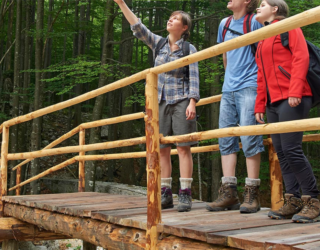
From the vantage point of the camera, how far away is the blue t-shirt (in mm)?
3371

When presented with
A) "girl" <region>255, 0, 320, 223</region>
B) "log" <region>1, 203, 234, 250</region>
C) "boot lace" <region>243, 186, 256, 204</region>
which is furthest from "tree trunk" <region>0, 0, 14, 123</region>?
"girl" <region>255, 0, 320, 223</region>

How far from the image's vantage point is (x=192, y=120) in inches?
140

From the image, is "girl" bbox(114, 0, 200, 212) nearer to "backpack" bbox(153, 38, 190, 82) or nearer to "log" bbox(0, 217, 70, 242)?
"backpack" bbox(153, 38, 190, 82)

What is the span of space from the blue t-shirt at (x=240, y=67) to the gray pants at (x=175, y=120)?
16.2 inches

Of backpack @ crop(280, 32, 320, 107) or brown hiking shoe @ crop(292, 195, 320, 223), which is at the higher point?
backpack @ crop(280, 32, 320, 107)

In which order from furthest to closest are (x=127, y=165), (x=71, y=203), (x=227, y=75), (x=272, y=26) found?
(x=127, y=165), (x=71, y=203), (x=227, y=75), (x=272, y=26)

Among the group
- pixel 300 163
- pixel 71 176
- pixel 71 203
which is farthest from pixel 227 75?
pixel 71 176

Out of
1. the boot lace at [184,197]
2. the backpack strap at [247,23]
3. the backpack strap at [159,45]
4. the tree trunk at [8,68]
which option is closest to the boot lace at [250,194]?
the boot lace at [184,197]

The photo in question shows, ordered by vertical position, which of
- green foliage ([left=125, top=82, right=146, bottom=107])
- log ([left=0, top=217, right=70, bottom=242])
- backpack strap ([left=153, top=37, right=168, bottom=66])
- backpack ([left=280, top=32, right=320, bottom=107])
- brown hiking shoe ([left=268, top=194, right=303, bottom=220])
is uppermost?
green foliage ([left=125, top=82, right=146, bottom=107])

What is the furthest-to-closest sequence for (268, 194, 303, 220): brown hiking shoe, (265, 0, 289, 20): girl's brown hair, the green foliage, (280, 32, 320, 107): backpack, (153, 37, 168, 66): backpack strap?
the green foliage
(153, 37, 168, 66): backpack strap
(265, 0, 289, 20): girl's brown hair
(268, 194, 303, 220): brown hiking shoe
(280, 32, 320, 107): backpack

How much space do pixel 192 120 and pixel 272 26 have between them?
5.13 feet

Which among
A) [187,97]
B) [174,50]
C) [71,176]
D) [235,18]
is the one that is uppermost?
[235,18]

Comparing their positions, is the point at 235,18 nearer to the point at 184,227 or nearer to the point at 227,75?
the point at 227,75

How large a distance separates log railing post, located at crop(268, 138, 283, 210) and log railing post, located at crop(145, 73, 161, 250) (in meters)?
1.19
